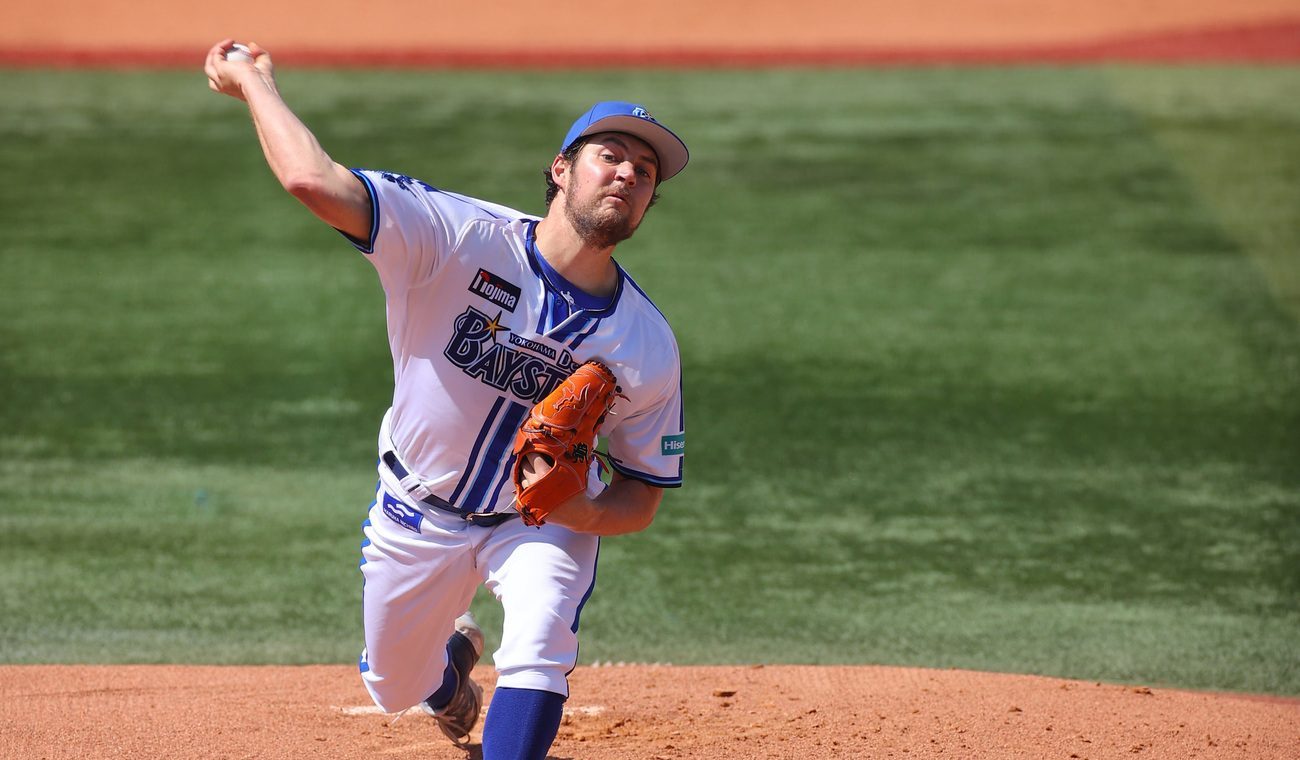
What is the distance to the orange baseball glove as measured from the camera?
337 cm

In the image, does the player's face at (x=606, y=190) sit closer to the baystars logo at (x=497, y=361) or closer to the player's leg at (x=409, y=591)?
the baystars logo at (x=497, y=361)

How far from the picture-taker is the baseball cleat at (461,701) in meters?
4.07

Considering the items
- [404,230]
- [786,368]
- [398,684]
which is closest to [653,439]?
[404,230]

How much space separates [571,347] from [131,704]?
1.91 m

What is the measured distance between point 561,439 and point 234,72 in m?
1.09

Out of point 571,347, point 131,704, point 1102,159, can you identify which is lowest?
point 131,704

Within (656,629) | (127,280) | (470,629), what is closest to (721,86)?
(127,280)

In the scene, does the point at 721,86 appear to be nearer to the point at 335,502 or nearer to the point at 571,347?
the point at 335,502

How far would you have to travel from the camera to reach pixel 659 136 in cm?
359

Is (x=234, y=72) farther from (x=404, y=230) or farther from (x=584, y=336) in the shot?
(x=584, y=336)

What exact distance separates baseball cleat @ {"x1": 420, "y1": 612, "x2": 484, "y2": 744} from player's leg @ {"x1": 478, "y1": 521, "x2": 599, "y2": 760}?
581mm

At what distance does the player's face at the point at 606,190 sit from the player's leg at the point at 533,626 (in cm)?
74

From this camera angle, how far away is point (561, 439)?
3375 mm

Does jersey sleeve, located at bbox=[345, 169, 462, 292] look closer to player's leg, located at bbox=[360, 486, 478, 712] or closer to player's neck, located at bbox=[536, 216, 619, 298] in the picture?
player's neck, located at bbox=[536, 216, 619, 298]
